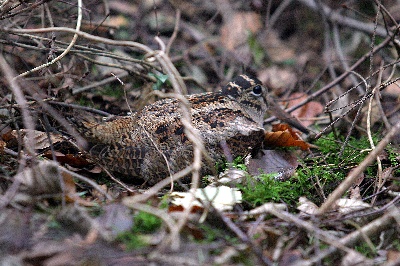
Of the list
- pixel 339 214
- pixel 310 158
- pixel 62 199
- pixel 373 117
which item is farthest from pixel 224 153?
pixel 373 117

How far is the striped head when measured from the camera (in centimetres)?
501

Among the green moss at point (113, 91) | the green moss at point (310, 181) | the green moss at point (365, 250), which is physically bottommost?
the green moss at point (365, 250)

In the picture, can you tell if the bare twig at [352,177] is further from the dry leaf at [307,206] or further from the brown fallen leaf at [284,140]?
the brown fallen leaf at [284,140]

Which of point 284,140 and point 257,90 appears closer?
point 284,140

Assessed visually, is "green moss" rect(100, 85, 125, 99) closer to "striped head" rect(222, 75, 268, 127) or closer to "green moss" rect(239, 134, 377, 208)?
"striped head" rect(222, 75, 268, 127)

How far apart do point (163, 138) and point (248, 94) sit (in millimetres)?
1222

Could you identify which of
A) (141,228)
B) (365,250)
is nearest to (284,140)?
(365,250)

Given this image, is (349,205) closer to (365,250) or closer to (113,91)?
(365,250)

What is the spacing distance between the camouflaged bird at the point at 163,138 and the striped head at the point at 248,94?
39 cm

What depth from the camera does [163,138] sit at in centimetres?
423

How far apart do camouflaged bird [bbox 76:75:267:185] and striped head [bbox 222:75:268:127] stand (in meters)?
0.39

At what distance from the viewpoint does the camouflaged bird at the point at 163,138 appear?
416 cm

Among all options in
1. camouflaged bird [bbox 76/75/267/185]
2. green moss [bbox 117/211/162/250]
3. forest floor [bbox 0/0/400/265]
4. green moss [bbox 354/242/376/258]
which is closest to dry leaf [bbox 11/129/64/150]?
forest floor [bbox 0/0/400/265]

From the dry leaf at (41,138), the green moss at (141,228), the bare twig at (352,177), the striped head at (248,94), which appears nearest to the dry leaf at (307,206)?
the bare twig at (352,177)
